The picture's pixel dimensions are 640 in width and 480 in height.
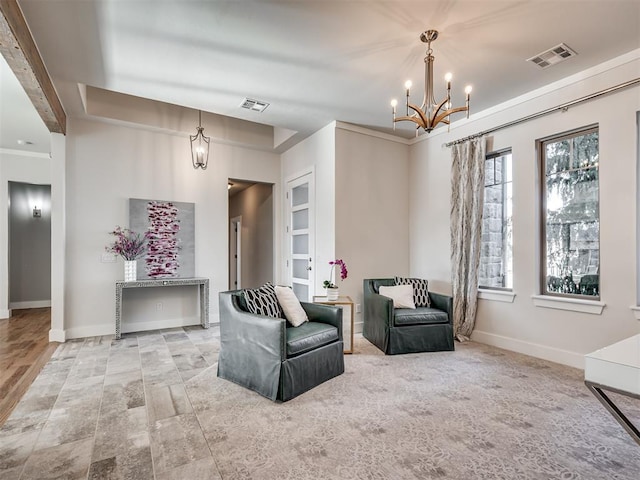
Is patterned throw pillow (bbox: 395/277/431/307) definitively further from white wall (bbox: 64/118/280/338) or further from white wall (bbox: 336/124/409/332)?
white wall (bbox: 64/118/280/338)

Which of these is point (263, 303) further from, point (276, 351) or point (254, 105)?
point (254, 105)

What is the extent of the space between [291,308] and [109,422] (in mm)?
1623

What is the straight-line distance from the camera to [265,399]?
2727 mm

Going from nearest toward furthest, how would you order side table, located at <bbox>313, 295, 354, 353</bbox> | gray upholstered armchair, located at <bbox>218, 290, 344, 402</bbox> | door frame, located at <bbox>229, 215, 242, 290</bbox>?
1. gray upholstered armchair, located at <bbox>218, 290, 344, 402</bbox>
2. side table, located at <bbox>313, 295, 354, 353</bbox>
3. door frame, located at <bbox>229, 215, 242, 290</bbox>

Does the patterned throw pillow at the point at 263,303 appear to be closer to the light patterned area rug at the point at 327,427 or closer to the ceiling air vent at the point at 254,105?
the light patterned area rug at the point at 327,427

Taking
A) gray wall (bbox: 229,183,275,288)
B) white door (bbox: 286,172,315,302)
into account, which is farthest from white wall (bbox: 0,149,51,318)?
white door (bbox: 286,172,315,302)

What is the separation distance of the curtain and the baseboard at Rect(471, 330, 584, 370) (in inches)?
7.1

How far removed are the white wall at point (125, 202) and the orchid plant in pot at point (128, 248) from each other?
0.36 feet

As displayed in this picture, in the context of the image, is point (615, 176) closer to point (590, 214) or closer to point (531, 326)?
point (590, 214)

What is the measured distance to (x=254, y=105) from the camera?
4215 millimetres

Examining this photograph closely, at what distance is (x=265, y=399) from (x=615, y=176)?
3710mm

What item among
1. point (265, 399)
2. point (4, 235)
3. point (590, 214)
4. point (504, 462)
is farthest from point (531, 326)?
point (4, 235)

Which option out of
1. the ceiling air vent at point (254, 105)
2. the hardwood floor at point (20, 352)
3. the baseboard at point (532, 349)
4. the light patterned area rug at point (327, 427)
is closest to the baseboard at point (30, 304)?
the hardwood floor at point (20, 352)

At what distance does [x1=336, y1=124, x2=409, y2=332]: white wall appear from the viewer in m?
4.79
